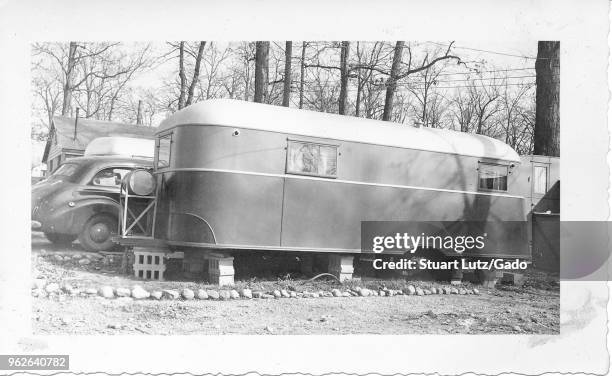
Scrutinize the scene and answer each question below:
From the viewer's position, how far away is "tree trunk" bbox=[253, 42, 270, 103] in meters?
4.30

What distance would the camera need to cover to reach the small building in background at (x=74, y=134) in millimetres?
4941

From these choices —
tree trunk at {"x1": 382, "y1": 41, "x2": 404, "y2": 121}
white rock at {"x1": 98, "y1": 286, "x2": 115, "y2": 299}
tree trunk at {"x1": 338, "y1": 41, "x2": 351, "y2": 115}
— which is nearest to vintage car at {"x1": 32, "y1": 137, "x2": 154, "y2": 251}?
white rock at {"x1": 98, "y1": 286, "x2": 115, "y2": 299}

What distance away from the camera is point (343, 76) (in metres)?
4.86

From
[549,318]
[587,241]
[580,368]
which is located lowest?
[580,368]

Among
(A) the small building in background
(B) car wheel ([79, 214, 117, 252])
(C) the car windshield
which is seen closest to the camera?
(A) the small building in background

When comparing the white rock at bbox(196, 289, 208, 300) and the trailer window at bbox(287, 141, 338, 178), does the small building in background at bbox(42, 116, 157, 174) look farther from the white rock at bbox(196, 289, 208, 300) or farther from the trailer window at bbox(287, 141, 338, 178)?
the white rock at bbox(196, 289, 208, 300)

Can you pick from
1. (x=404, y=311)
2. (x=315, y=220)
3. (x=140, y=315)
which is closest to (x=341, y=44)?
(x=315, y=220)

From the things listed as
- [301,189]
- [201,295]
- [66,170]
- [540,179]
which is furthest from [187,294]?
[540,179]

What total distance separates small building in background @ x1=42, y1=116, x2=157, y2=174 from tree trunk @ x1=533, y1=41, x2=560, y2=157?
3.25 m

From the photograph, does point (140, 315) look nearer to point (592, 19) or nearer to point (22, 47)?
point (22, 47)

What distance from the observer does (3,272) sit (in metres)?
3.90

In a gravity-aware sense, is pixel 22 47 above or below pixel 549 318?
above

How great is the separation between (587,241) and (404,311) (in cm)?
132

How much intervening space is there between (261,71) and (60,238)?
229 centimetres
